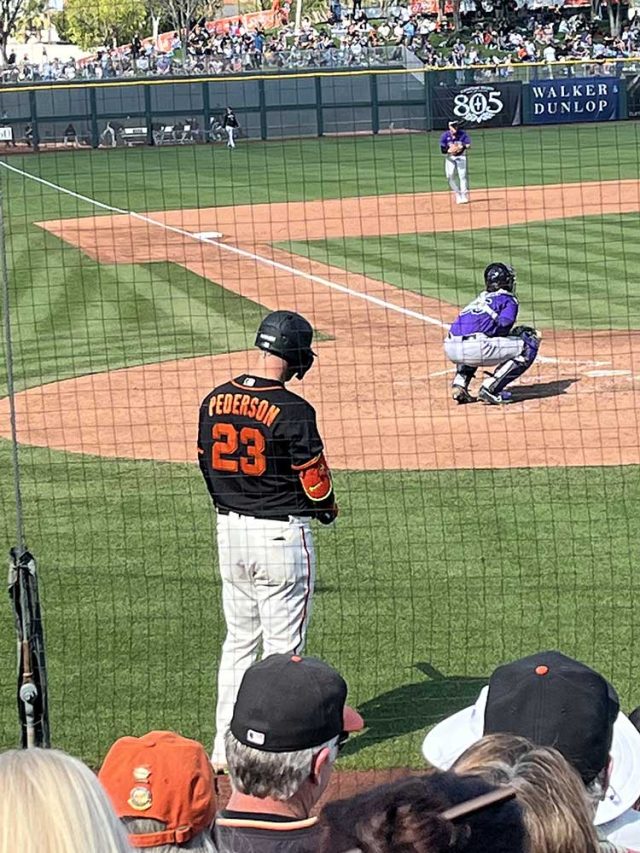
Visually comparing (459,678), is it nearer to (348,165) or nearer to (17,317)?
(17,317)

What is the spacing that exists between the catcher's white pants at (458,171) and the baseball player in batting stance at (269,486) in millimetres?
22550

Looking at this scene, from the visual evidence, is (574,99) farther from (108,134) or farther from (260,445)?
(260,445)

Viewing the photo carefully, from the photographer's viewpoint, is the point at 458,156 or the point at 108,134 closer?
the point at 458,156

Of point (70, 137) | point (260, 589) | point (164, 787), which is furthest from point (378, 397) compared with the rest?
point (70, 137)

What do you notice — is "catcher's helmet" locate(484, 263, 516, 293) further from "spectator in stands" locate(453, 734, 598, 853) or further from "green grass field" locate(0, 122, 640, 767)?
"spectator in stands" locate(453, 734, 598, 853)

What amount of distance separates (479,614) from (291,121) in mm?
33696

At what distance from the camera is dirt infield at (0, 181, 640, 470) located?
446 inches

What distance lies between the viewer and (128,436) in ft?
39.1

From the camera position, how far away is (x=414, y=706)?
277 inches

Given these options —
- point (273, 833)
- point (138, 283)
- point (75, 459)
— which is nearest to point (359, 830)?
point (273, 833)

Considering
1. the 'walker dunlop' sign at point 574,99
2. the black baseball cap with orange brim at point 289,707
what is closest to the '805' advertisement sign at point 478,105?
the 'walker dunlop' sign at point 574,99

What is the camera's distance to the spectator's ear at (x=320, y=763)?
11.3 ft

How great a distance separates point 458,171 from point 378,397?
16.8 metres

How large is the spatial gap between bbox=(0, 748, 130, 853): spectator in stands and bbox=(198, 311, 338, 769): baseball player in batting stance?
4180 mm
